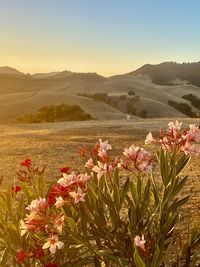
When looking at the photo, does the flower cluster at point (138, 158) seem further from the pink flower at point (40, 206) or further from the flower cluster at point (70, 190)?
the pink flower at point (40, 206)

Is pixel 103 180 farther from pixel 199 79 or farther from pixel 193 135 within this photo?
pixel 199 79

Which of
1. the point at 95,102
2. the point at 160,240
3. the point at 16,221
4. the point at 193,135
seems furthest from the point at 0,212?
the point at 95,102

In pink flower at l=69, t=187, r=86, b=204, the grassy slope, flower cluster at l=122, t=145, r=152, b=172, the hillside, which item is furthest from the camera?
the grassy slope

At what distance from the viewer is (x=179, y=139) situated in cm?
432

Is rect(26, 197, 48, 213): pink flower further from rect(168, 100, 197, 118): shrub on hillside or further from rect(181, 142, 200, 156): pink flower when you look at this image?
rect(168, 100, 197, 118): shrub on hillside

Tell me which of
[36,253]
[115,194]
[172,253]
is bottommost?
[172,253]

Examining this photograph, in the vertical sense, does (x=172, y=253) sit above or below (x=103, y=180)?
below

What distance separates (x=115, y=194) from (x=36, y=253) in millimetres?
894

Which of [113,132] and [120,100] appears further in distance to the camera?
[120,100]

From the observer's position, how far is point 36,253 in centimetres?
381

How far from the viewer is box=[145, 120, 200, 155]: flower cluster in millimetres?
4160

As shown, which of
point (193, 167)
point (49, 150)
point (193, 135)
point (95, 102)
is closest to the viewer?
point (193, 135)

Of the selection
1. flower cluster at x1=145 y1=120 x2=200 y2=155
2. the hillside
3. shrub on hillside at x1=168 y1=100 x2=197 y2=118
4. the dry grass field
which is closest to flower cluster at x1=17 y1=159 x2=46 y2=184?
flower cluster at x1=145 y1=120 x2=200 y2=155

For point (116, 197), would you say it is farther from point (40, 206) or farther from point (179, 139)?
point (40, 206)
